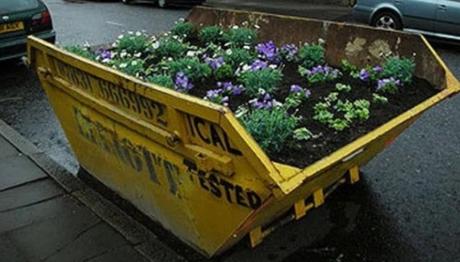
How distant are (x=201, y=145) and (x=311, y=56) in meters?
1.92

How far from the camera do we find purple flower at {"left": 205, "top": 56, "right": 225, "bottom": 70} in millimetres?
4320

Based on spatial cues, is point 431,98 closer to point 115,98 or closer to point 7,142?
point 115,98

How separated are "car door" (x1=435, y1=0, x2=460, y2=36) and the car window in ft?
23.0

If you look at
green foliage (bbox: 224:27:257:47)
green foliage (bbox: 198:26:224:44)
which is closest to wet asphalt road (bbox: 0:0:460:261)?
green foliage (bbox: 224:27:257:47)

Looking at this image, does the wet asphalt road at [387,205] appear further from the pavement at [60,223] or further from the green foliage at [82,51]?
the green foliage at [82,51]

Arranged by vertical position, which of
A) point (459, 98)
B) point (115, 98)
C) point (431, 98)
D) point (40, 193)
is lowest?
point (459, 98)

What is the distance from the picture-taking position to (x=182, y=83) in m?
3.96

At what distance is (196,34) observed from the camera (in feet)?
18.1

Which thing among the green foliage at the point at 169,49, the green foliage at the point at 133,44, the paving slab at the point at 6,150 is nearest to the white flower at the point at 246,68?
the green foliage at the point at 169,49

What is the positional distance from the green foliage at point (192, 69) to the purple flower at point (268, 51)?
2.04 feet

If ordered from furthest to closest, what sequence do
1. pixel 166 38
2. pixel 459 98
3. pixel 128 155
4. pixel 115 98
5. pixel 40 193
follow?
pixel 459 98 < pixel 166 38 < pixel 40 193 < pixel 128 155 < pixel 115 98

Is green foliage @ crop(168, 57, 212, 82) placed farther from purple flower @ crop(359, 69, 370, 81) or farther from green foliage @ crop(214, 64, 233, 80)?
purple flower @ crop(359, 69, 370, 81)

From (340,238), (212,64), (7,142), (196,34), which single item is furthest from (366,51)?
(7,142)

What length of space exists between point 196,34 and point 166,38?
14.9 inches
